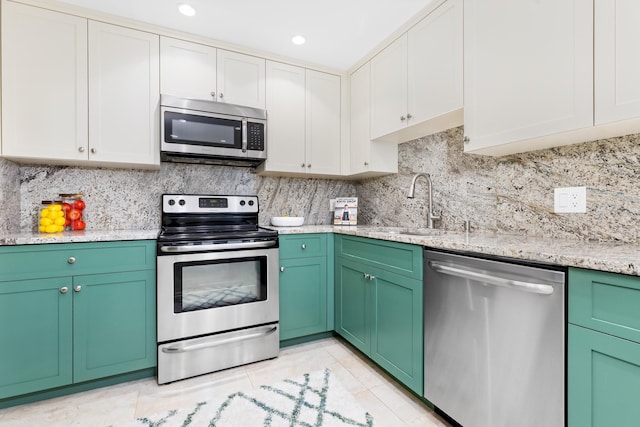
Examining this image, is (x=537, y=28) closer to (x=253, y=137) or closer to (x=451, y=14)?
(x=451, y=14)

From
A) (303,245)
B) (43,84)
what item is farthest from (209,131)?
(303,245)

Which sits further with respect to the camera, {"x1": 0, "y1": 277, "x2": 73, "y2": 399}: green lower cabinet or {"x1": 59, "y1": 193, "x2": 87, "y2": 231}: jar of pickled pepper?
{"x1": 59, "y1": 193, "x2": 87, "y2": 231}: jar of pickled pepper

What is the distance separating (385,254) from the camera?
186 centimetres

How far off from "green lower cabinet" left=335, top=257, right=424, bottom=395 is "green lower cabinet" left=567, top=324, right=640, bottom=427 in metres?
0.68

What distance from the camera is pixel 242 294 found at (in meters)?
2.14

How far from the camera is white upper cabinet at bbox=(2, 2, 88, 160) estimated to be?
1842mm

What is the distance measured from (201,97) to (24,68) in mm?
1009

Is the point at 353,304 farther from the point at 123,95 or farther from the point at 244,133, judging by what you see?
the point at 123,95

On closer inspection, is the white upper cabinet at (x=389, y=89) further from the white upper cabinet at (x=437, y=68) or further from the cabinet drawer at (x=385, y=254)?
the cabinet drawer at (x=385, y=254)

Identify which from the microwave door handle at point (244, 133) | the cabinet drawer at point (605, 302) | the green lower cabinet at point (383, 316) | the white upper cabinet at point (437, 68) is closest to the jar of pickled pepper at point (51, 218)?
the microwave door handle at point (244, 133)

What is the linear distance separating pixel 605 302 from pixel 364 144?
2.02 metres

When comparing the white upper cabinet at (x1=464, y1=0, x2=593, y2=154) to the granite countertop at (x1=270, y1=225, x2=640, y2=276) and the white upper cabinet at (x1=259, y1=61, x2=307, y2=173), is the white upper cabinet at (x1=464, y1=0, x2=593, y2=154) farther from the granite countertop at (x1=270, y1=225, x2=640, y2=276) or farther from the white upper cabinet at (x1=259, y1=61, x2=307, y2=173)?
the white upper cabinet at (x1=259, y1=61, x2=307, y2=173)

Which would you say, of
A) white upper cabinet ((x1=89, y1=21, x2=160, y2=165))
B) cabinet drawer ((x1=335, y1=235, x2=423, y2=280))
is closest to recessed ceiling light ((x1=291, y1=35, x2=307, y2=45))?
white upper cabinet ((x1=89, y1=21, x2=160, y2=165))

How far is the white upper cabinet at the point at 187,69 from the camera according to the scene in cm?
222
